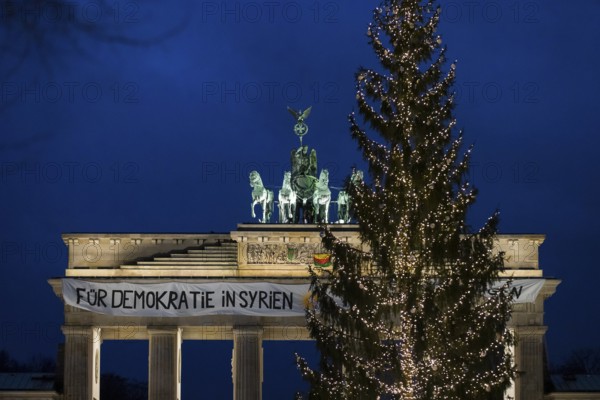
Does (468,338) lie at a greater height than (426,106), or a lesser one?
lesser

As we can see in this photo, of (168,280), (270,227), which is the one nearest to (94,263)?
(168,280)

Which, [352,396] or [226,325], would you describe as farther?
[226,325]

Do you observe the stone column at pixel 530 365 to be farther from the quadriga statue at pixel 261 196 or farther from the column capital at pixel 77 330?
the column capital at pixel 77 330

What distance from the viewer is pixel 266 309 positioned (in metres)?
68.1

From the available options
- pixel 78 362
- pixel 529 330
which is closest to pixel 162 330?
pixel 78 362

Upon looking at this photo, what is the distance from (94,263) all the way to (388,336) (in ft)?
103

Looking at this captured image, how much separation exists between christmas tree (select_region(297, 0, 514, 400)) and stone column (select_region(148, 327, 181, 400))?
26796 millimetres

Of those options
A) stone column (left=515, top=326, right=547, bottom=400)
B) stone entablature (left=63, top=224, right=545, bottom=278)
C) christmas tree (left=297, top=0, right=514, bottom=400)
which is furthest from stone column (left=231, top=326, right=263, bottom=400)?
christmas tree (left=297, top=0, right=514, bottom=400)

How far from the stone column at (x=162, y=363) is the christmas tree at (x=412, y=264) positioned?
87.9 feet

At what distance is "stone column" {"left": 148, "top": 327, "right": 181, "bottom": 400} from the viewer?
228 ft

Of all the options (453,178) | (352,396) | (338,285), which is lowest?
(352,396)

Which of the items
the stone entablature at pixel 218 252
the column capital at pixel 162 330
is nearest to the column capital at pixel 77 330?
the stone entablature at pixel 218 252

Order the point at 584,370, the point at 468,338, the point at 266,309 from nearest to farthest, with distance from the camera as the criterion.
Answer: the point at 468,338 < the point at 266,309 < the point at 584,370

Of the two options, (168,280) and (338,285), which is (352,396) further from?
(168,280)
